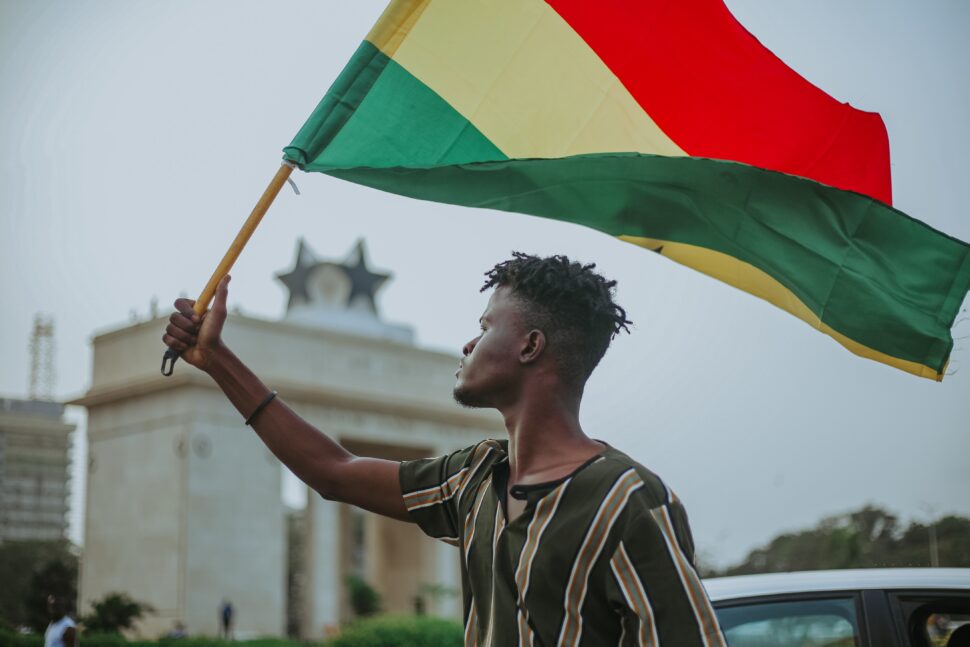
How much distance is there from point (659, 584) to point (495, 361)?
23.9 inches

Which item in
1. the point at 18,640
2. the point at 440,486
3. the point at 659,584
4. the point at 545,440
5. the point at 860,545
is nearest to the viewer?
the point at 659,584

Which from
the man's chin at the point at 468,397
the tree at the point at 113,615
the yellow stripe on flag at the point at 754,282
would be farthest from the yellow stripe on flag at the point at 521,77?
the tree at the point at 113,615

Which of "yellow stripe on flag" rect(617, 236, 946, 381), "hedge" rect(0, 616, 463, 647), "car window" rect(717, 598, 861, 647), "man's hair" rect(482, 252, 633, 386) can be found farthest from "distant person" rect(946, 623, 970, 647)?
"hedge" rect(0, 616, 463, 647)

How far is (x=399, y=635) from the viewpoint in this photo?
56.0 ft

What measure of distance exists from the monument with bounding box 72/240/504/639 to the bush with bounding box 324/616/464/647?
9.35 m

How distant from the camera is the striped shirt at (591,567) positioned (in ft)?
6.28

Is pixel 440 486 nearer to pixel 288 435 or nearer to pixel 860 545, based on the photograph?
pixel 288 435

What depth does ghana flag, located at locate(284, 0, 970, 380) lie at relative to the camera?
340cm

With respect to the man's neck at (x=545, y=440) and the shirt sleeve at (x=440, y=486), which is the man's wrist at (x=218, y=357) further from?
the man's neck at (x=545, y=440)

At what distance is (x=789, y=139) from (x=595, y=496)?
2.02 m

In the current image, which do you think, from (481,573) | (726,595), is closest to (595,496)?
(481,573)

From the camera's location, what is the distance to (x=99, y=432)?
28.5 metres

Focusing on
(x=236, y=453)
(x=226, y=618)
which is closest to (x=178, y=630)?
(x=226, y=618)

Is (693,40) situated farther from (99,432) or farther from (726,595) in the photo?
(99,432)
